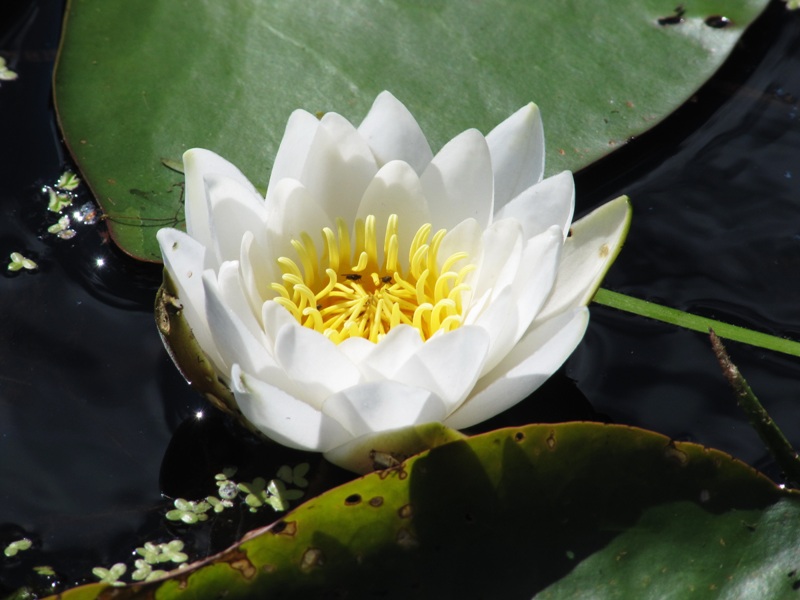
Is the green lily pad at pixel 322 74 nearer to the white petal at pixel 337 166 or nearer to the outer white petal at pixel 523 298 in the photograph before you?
the white petal at pixel 337 166

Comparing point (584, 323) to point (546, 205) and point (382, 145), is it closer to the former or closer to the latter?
point (546, 205)

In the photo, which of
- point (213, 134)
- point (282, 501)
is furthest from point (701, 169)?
point (282, 501)

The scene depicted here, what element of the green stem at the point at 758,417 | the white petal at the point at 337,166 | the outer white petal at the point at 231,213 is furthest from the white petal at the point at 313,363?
the green stem at the point at 758,417

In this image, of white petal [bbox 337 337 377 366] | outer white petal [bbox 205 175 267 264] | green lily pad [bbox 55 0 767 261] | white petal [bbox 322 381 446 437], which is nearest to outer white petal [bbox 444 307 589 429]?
white petal [bbox 322 381 446 437]

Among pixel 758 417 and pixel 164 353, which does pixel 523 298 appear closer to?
pixel 758 417

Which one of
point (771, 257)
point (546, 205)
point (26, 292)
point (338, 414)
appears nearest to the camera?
point (338, 414)

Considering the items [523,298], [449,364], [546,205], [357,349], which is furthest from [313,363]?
[546,205]

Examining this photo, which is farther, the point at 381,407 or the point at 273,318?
the point at 273,318
